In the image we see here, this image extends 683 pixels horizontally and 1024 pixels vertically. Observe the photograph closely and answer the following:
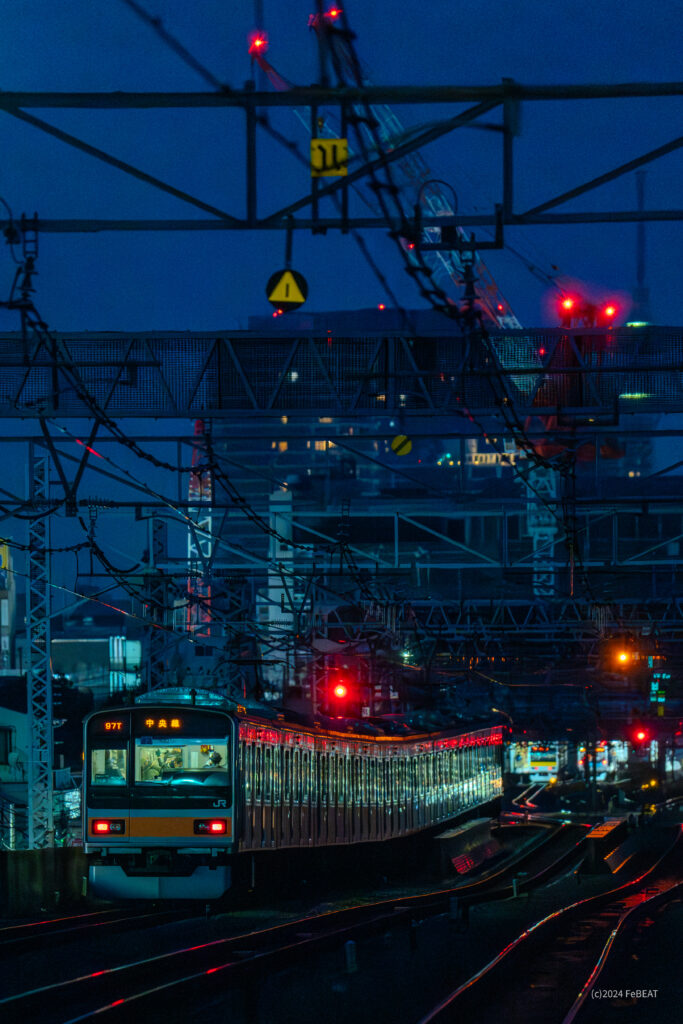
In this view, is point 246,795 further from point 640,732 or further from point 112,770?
point 640,732

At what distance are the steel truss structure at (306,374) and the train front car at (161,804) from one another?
471 cm

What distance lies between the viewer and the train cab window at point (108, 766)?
18234mm

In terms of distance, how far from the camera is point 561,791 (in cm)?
5953

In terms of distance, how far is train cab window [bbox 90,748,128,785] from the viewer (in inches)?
718

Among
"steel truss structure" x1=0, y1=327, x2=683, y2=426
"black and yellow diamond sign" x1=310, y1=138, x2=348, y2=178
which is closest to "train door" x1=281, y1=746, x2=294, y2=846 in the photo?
"steel truss structure" x1=0, y1=327, x2=683, y2=426

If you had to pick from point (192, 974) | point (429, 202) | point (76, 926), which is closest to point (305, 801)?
point (76, 926)

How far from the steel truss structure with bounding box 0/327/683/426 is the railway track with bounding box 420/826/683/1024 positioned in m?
5.98

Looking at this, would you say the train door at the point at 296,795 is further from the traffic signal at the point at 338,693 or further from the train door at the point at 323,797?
the traffic signal at the point at 338,693

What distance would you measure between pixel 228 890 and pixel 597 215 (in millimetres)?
11401

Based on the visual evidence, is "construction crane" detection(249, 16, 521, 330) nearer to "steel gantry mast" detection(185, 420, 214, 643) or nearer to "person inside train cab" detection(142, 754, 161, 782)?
"steel gantry mast" detection(185, 420, 214, 643)

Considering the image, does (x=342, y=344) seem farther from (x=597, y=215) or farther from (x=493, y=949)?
(x=493, y=949)

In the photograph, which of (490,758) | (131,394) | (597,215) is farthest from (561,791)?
(597,215)

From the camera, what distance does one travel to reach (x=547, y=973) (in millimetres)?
14234

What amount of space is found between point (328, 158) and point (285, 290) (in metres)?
1.40
